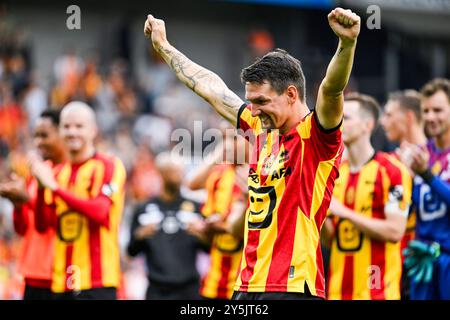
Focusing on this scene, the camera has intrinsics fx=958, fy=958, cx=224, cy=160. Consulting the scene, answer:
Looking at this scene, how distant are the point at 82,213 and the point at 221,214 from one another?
192 centimetres

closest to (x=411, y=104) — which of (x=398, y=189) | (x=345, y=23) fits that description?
(x=398, y=189)

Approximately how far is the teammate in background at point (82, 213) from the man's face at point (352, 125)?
6.78 ft

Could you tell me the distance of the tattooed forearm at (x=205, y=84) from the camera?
628 centimetres

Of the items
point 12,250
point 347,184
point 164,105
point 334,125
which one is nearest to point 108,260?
point 347,184

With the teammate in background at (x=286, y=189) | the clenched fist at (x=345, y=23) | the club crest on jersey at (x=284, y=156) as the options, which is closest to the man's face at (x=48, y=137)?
the teammate in background at (x=286, y=189)

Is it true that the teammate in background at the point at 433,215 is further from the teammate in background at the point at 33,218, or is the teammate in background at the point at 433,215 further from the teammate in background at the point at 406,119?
the teammate in background at the point at 33,218

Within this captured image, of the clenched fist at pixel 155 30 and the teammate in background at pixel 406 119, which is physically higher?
the teammate in background at pixel 406 119

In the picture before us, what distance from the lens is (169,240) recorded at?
10.8 metres

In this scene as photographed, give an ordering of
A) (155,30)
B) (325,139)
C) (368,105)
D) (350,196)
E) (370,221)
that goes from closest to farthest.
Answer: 1. (325,139)
2. (155,30)
3. (370,221)
4. (350,196)
5. (368,105)

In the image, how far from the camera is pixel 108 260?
844 centimetres

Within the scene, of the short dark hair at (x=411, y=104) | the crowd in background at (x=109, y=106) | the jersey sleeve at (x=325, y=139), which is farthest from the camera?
the crowd in background at (x=109, y=106)

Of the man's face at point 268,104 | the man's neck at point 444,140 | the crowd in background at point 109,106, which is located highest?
the crowd in background at point 109,106

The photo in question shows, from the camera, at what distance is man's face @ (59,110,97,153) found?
859 centimetres

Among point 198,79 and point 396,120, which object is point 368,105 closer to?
point 396,120
